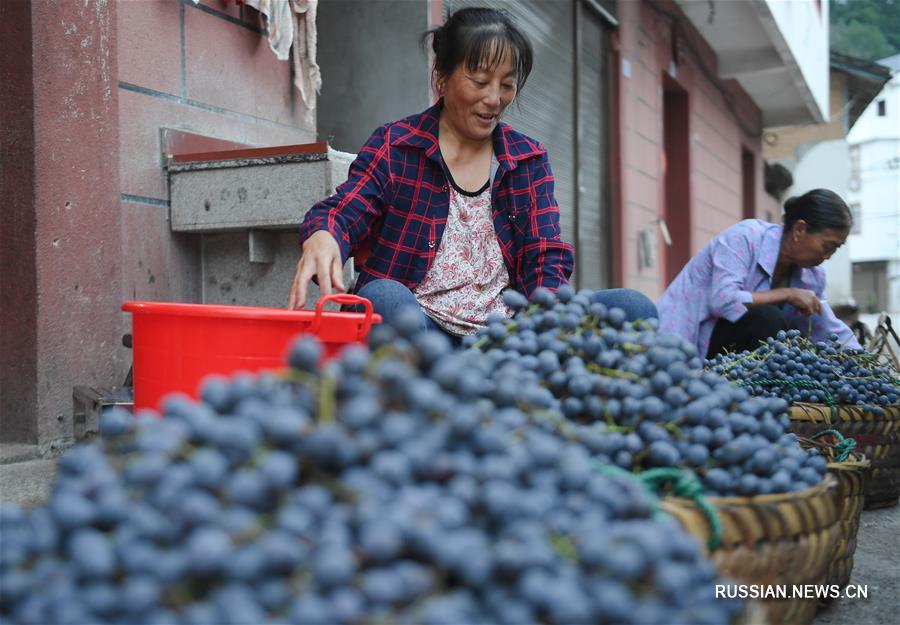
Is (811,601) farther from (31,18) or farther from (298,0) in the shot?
(298,0)

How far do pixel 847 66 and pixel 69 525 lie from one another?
21405 mm

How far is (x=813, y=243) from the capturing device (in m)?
3.50

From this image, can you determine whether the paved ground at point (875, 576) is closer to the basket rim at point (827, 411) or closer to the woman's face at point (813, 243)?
the basket rim at point (827, 411)

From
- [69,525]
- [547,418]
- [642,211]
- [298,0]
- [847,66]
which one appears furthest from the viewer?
[847,66]

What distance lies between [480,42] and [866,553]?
1.61 meters

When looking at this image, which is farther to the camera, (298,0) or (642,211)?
(642,211)

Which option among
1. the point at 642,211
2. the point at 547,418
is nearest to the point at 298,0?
the point at 547,418

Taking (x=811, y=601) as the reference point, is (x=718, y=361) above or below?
above

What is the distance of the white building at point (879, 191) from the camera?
42.5 meters

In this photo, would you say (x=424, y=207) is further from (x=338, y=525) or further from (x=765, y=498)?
(x=338, y=525)

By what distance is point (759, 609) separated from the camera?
980 mm

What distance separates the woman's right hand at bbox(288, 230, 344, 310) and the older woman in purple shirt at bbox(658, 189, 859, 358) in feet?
6.46

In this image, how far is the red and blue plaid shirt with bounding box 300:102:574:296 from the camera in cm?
231

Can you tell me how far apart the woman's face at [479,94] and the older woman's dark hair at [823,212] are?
5.70ft
